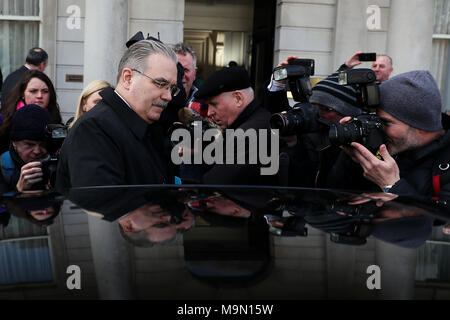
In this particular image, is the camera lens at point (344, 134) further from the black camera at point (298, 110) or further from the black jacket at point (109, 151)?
the black jacket at point (109, 151)

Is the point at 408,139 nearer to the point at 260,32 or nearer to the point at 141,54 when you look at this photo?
the point at 141,54

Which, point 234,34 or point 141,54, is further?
point 234,34

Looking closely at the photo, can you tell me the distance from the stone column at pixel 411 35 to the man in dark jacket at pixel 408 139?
4975 millimetres

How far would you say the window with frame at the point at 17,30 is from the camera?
25.5 ft

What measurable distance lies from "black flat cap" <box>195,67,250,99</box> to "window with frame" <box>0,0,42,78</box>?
5.32 metres

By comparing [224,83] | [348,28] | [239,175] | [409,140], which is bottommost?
[239,175]

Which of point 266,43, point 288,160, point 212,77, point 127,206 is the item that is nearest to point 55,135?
point 212,77

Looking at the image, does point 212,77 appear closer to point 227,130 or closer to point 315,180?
point 227,130

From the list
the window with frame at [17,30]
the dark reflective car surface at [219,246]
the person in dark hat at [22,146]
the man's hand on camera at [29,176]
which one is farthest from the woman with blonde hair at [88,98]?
the window with frame at [17,30]

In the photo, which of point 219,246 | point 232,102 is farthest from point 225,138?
point 219,246

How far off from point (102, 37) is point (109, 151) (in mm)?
5050

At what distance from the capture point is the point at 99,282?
3.06 ft

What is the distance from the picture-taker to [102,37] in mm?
6801

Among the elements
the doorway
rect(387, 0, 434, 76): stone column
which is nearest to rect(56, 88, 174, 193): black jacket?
the doorway
